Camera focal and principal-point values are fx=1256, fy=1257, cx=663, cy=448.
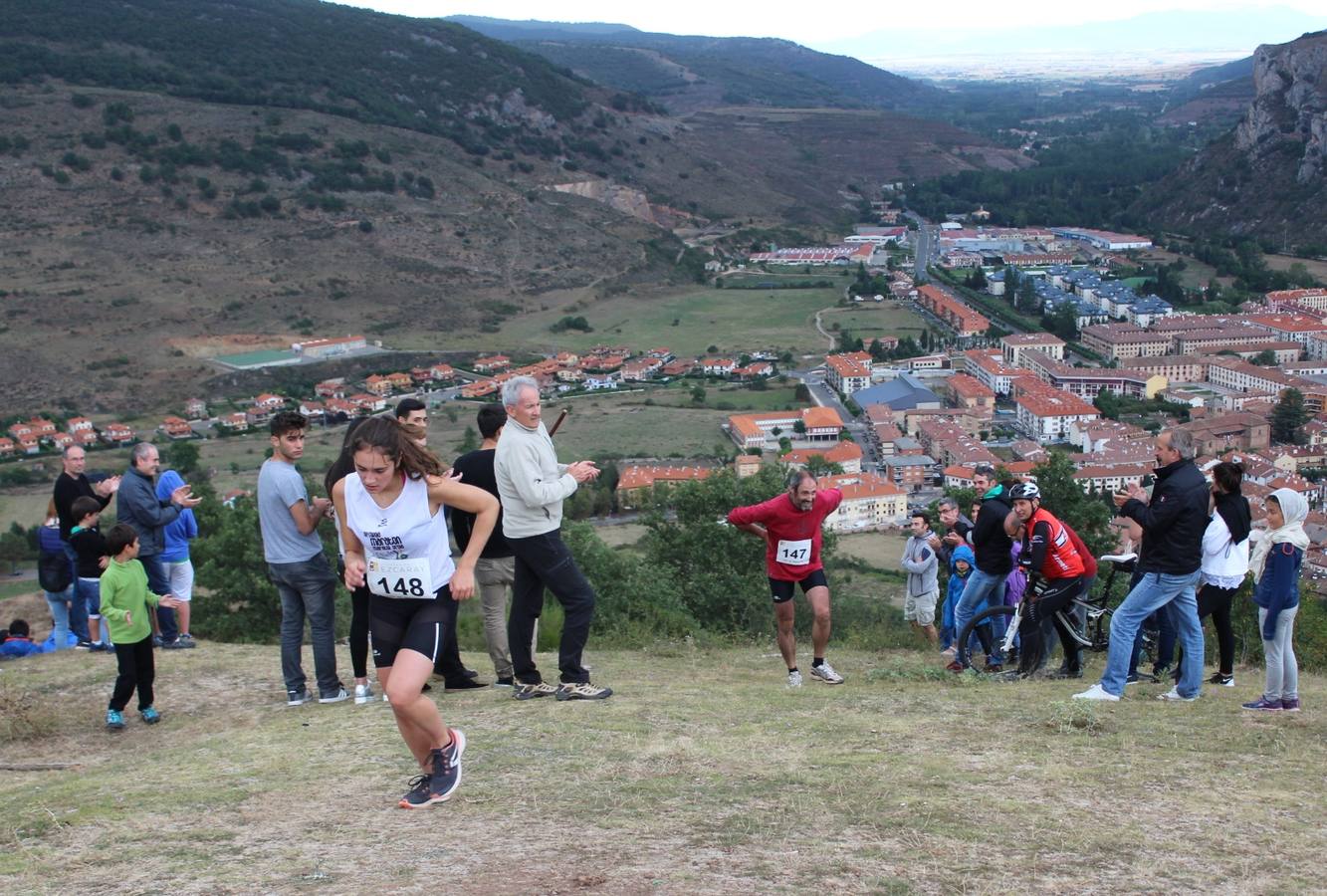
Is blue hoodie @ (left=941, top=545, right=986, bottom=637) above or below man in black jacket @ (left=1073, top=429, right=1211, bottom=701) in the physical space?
below

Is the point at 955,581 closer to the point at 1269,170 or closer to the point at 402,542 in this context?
the point at 402,542

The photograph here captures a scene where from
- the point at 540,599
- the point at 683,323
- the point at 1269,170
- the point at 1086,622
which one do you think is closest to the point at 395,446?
the point at 540,599

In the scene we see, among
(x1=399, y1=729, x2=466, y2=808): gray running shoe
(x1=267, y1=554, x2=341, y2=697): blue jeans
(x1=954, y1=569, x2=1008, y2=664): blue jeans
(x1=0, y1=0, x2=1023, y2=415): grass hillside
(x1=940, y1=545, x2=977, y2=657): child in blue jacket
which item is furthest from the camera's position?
(x1=0, y1=0, x2=1023, y2=415): grass hillside

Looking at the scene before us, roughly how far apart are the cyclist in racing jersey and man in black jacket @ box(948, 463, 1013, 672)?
26 centimetres

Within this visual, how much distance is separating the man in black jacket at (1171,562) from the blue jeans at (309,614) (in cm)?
423

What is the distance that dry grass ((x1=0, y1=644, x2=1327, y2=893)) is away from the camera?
4.30 m

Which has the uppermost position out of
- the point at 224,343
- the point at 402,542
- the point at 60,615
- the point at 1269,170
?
the point at 1269,170

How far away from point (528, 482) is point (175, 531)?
374 centimetres

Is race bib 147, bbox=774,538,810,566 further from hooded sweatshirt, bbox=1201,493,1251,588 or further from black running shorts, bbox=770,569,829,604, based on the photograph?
hooded sweatshirt, bbox=1201,493,1251,588

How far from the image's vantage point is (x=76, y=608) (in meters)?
9.38

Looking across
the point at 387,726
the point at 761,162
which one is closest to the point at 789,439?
the point at 387,726

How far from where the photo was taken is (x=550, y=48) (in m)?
196

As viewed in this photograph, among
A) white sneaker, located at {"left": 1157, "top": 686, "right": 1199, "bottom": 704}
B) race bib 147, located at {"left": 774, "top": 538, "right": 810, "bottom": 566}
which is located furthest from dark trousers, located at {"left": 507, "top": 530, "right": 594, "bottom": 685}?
white sneaker, located at {"left": 1157, "top": 686, "right": 1199, "bottom": 704}

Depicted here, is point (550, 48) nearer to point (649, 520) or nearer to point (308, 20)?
point (308, 20)
